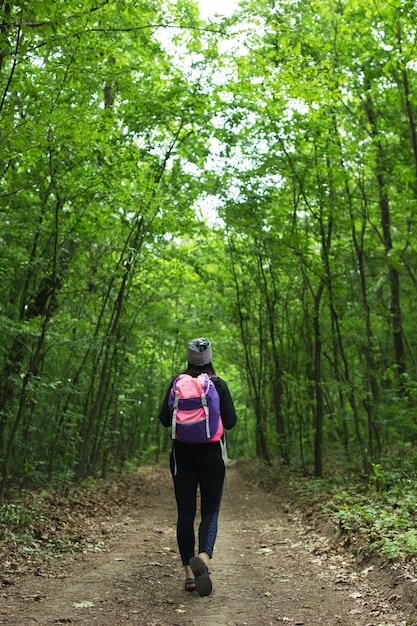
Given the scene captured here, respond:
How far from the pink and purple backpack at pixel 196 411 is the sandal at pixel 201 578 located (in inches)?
37.5

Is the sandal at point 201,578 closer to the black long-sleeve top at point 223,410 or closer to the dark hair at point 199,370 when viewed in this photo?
the black long-sleeve top at point 223,410

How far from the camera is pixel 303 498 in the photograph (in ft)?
32.6

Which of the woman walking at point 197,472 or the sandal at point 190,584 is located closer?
the sandal at point 190,584

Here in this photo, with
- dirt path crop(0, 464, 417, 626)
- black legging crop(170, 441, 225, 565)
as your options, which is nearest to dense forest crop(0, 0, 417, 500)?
dirt path crop(0, 464, 417, 626)

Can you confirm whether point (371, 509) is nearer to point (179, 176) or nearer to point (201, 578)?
point (201, 578)

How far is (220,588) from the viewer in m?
4.61

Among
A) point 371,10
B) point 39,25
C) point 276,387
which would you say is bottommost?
point 276,387

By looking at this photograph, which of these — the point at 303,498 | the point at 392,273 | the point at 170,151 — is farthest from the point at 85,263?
the point at 392,273

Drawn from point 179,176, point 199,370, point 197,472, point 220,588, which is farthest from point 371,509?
point 179,176

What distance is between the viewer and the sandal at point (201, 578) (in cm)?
423

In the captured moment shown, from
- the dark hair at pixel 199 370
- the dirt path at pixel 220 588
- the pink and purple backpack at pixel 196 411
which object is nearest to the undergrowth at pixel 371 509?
the dirt path at pixel 220 588

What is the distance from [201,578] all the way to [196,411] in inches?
52.0

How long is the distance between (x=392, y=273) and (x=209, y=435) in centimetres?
1167

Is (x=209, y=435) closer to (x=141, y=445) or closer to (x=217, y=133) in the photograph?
(x=217, y=133)
